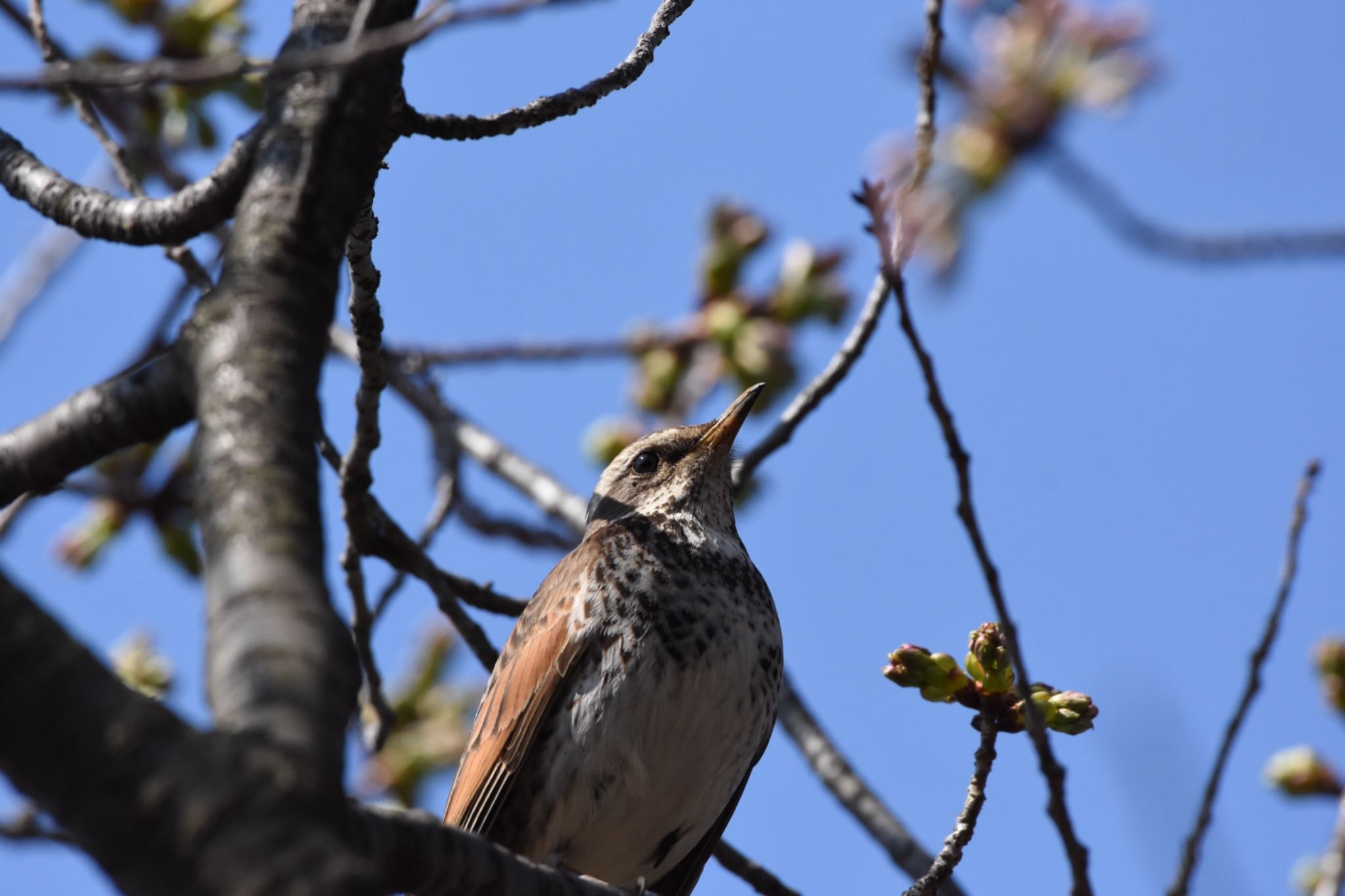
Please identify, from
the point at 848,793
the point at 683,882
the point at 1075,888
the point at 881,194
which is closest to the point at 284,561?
the point at 1075,888

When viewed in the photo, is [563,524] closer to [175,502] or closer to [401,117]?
[175,502]

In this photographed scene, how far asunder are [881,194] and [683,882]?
9.69ft

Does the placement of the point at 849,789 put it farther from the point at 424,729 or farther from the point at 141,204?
the point at 141,204

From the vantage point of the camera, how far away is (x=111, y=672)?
5.78 ft

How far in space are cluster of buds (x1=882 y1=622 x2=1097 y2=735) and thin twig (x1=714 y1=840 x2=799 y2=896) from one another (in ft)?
5.19

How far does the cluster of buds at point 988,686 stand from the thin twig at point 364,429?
1.30 metres

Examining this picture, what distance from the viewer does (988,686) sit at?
3273mm

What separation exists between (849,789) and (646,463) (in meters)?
1.62

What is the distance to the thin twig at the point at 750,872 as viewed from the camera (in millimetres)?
4684

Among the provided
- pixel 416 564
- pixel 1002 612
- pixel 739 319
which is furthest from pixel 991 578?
pixel 739 319

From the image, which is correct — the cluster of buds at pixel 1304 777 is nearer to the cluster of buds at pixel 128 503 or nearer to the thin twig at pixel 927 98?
the thin twig at pixel 927 98

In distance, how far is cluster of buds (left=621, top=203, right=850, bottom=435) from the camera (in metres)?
6.25

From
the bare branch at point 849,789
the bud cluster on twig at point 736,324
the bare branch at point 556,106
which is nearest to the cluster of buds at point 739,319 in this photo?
the bud cluster on twig at point 736,324

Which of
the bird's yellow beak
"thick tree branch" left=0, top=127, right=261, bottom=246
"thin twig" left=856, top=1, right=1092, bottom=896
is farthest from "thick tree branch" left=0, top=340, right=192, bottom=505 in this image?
the bird's yellow beak
